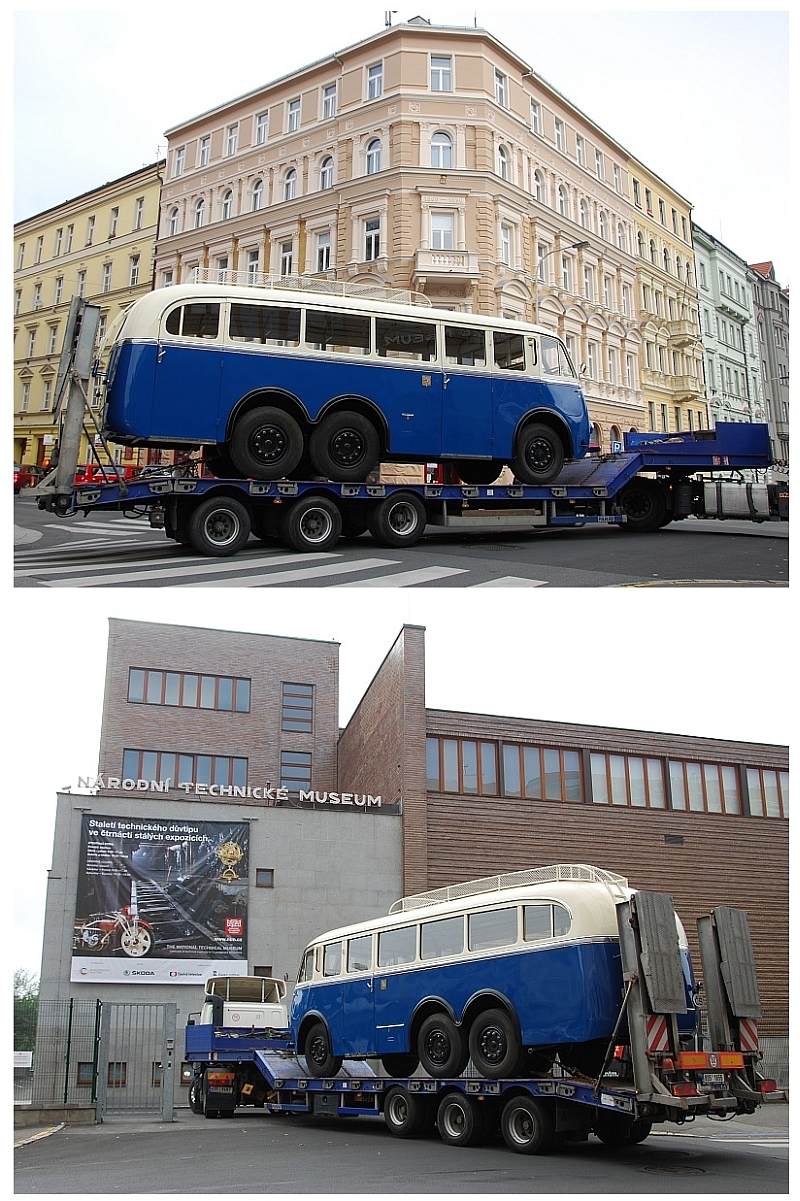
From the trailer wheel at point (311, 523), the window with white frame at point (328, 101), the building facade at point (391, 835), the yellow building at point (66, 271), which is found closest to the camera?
the trailer wheel at point (311, 523)

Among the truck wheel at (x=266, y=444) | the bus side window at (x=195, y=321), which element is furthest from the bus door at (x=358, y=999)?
the bus side window at (x=195, y=321)

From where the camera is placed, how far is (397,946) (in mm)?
12445

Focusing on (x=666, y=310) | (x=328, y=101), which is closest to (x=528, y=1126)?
(x=328, y=101)

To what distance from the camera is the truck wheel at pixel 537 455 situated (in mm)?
16812

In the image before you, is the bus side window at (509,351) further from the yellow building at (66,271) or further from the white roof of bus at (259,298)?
the yellow building at (66,271)

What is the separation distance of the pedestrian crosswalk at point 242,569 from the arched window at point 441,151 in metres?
27.5

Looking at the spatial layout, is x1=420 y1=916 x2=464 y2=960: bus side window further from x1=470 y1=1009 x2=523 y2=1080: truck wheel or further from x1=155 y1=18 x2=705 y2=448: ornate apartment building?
x1=155 y1=18 x2=705 y2=448: ornate apartment building

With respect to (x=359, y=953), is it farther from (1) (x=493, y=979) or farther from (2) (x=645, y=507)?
(2) (x=645, y=507)

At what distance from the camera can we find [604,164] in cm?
4947

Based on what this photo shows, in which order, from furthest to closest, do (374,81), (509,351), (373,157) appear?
1. (374,81)
2. (373,157)
3. (509,351)

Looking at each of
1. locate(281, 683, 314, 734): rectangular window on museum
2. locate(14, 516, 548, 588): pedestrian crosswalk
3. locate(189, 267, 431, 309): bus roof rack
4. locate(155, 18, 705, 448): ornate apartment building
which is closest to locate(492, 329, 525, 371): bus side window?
locate(189, 267, 431, 309): bus roof rack

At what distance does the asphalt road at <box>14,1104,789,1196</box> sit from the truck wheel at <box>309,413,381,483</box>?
9.17 m

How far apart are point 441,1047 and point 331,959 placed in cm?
319

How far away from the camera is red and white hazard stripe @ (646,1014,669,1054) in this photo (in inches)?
367
